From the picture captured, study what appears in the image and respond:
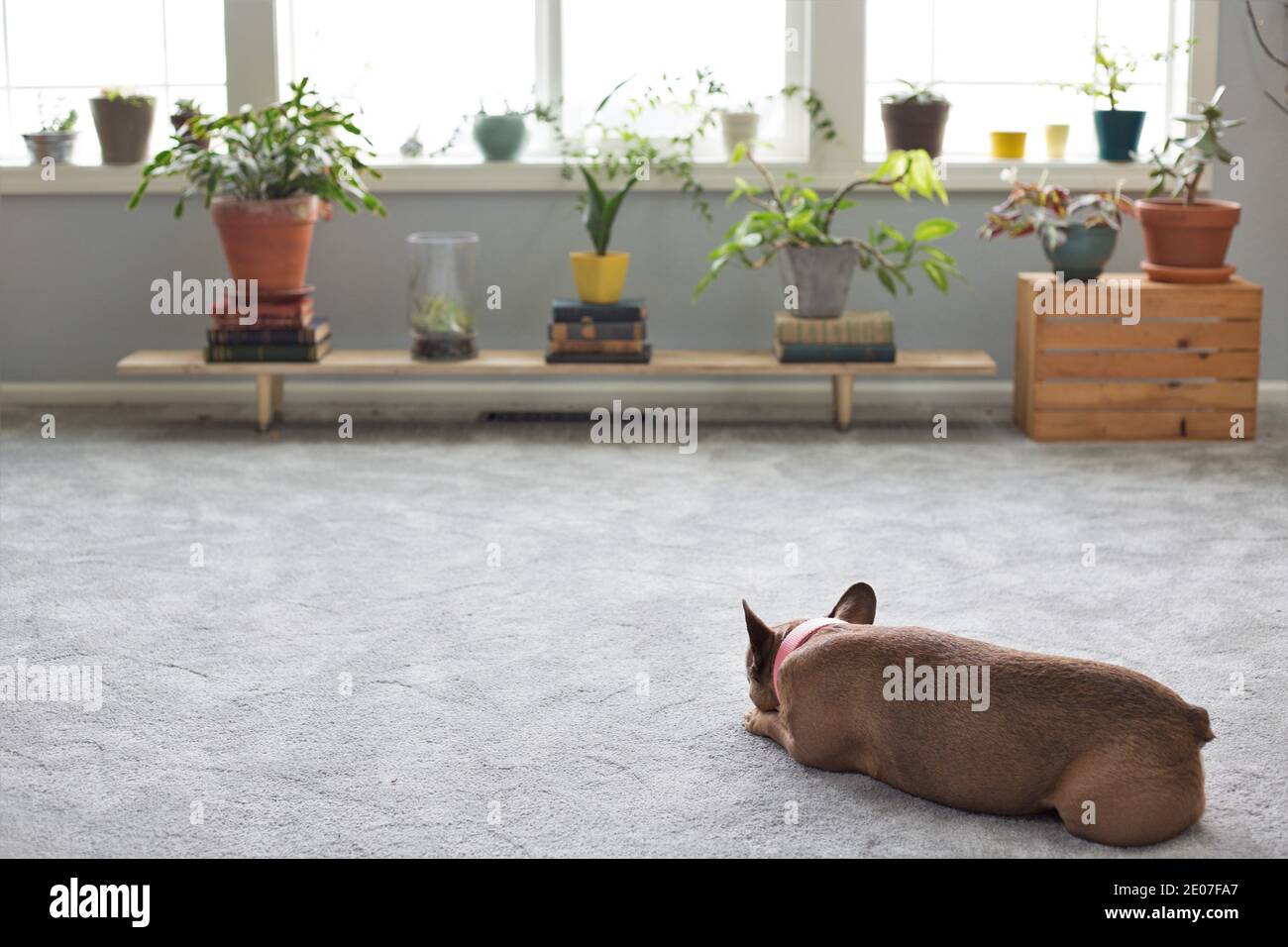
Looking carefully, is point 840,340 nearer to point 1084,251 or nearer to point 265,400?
point 1084,251

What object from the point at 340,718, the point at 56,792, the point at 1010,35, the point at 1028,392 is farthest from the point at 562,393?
the point at 56,792

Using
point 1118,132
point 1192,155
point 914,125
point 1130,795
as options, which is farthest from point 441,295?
point 1130,795

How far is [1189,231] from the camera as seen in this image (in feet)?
14.1

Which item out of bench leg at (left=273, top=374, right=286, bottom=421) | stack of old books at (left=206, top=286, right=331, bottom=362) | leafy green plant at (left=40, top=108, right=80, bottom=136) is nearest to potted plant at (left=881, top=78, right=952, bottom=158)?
stack of old books at (left=206, top=286, right=331, bottom=362)

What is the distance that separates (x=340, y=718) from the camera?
2.43m

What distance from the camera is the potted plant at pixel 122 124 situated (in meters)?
4.72

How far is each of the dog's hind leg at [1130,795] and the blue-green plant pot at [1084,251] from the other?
2.61 metres

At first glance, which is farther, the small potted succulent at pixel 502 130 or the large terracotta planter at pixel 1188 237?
the small potted succulent at pixel 502 130

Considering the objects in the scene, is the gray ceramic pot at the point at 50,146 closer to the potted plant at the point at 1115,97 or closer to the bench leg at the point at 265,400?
the bench leg at the point at 265,400

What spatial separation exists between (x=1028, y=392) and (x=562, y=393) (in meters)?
1.42

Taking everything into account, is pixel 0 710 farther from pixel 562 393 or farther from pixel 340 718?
pixel 562 393

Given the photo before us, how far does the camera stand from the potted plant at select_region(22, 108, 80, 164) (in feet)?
15.7

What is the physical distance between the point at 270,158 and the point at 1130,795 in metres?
3.21

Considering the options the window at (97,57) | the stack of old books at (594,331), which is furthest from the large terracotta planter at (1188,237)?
the window at (97,57)
